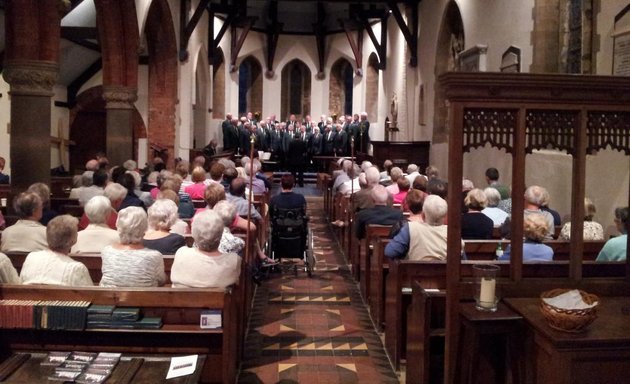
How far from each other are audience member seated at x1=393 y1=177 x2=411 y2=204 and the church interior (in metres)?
0.12

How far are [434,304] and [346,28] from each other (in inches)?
752

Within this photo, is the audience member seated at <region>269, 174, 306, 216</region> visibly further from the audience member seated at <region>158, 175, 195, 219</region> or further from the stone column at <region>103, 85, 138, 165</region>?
the stone column at <region>103, 85, 138, 165</region>

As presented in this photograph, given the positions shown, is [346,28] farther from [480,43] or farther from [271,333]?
[271,333]

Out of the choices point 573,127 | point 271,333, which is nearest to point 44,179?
point 271,333

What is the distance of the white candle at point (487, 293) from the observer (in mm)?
3328

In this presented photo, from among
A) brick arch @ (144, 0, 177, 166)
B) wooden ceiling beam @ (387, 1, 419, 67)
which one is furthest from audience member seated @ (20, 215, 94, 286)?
wooden ceiling beam @ (387, 1, 419, 67)

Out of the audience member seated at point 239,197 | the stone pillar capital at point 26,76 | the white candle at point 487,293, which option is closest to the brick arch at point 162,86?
the stone pillar capital at point 26,76

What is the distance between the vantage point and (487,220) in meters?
6.17

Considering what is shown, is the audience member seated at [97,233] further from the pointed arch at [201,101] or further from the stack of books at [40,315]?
the pointed arch at [201,101]

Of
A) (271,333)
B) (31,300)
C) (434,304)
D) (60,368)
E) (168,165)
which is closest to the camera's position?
(60,368)

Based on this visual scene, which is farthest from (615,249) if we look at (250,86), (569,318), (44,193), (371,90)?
(250,86)

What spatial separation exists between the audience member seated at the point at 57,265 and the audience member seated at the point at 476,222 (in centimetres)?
346

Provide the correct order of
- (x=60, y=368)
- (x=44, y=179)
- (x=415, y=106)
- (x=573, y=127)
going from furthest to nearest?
1. (x=415, y=106)
2. (x=44, y=179)
3. (x=573, y=127)
4. (x=60, y=368)

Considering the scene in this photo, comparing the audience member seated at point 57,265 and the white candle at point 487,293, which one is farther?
the audience member seated at point 57,265
